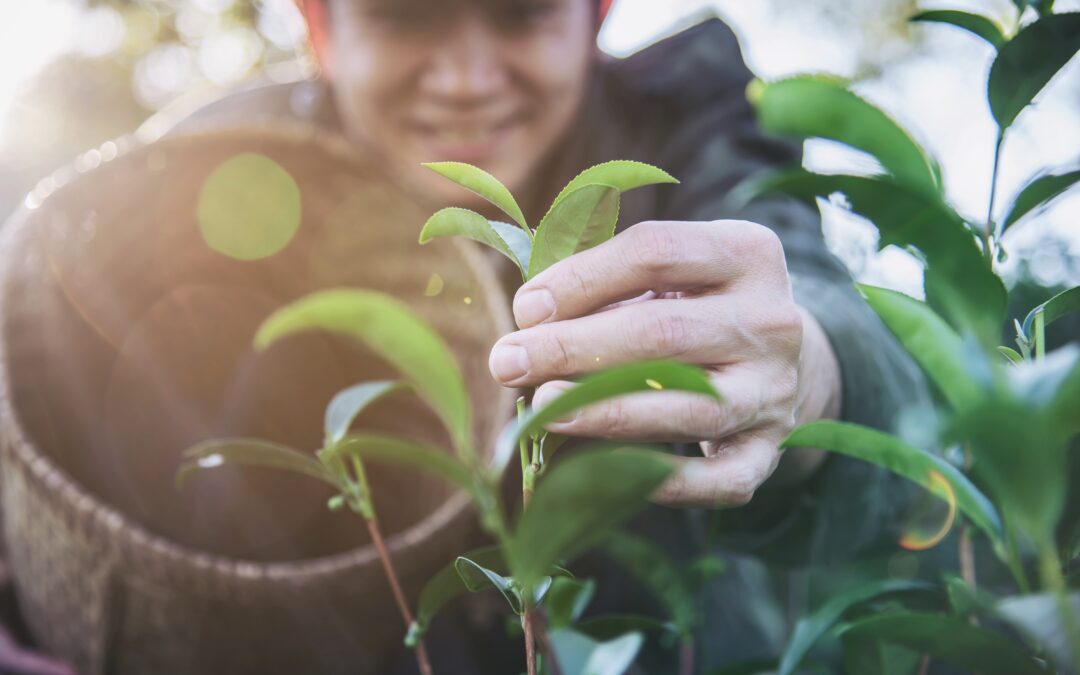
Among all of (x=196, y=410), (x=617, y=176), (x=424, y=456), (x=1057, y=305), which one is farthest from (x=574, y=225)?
(x=196, y=410)

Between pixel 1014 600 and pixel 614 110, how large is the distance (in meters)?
1.23

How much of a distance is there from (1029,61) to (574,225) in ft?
0.82

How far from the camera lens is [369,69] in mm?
1103

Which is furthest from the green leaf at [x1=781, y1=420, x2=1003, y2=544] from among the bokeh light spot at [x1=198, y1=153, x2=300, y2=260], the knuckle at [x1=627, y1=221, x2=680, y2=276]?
the bokeh light spot at [x1=198, y1=153, x2=300, y2=260]

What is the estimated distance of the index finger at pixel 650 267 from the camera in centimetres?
33

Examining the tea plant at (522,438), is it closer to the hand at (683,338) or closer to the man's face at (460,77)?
the hand at (683,338)

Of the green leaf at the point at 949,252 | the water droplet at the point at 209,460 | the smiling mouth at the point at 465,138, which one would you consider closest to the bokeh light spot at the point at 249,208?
the smiling mouth at the point at 465,138

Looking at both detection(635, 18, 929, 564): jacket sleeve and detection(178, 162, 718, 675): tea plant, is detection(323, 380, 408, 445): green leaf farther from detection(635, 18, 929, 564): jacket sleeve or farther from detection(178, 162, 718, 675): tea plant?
detection(635, 18, 929, 564): jacket sleeve

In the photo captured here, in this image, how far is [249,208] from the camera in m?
1.28

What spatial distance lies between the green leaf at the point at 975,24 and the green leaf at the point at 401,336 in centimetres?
34

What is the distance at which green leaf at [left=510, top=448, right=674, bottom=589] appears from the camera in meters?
0.20

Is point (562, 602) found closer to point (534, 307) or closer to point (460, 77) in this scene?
point (534, 307)

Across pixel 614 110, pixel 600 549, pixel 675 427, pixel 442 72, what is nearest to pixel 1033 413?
pixel 675 427

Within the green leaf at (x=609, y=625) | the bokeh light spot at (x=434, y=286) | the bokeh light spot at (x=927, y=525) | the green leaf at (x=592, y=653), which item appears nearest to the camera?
the green leaf at (x=592, y=653)
